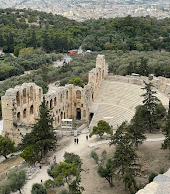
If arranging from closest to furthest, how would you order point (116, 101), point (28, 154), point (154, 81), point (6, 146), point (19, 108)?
Answer: point (28, 154) → point (6, 146) → point (19, 108) → point (116, 101) → point (154, 81)

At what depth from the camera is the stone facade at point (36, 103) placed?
3409cm

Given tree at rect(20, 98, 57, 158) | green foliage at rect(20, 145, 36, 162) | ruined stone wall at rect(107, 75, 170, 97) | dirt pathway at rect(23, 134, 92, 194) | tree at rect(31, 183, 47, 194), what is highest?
ruined stone wall at rect(107, 75, 170, 97)

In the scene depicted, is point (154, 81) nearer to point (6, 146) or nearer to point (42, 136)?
point (42, 136)

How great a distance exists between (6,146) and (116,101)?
20.3 metres

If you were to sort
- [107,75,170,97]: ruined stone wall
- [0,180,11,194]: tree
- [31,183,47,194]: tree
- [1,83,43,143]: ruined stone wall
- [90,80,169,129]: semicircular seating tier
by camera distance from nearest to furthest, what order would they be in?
[31,183,47,194]: tree, [0,180,11,194]: tree, [1,83,43,143]: ruined stone wall, [90,80,169,129]: semicircular seating tier, [107,75,170,97]: ruined stone wall

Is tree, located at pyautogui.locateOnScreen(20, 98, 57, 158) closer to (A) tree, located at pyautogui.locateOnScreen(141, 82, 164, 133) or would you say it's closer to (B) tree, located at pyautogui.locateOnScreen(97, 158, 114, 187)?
(B) tree, located at pyautogui.locateOnScreen(97, 158, 114, 187)

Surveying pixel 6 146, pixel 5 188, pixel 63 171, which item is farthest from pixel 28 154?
pixel 5 188

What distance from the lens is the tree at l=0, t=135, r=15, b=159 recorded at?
31703 millimetres

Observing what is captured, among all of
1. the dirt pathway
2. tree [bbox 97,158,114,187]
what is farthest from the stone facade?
tree [bbox 97,158,114,187]

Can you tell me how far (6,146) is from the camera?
105 ft

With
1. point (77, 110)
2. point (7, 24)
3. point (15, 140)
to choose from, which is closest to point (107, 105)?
point (77, 110)

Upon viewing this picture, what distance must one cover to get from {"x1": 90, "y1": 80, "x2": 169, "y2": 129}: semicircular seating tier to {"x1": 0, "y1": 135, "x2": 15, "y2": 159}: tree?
12488 millimetres

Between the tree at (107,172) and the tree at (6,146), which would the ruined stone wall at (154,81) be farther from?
the tree at (6,146)

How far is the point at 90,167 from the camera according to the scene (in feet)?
90.6
